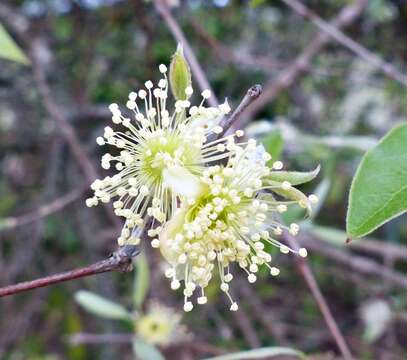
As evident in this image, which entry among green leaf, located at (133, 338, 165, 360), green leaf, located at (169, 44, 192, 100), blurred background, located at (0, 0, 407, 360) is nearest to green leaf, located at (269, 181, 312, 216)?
green leaf, located at (169, 44, 192, 100)

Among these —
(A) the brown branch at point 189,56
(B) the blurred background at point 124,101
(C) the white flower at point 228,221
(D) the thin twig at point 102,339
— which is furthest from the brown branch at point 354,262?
(C) the white flower at point 228,221

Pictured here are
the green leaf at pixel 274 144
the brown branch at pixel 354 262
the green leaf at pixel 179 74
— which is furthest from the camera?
the brown branch at pixel 354 262

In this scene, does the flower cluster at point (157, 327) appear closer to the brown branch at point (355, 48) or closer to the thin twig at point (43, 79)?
the thin twig at point (43, 79)

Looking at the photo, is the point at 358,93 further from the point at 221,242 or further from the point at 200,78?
the point at 221,242

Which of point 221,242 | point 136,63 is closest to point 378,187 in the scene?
point 221,242

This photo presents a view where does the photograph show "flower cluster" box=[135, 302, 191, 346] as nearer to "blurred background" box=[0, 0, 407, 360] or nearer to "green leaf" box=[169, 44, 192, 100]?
"blurred background" box=[0, 0, 407, 360]

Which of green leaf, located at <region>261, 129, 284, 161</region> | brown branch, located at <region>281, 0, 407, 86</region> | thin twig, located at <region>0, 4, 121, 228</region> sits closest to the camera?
green leaf, located at <region>261, 129, 284, 161</region>
